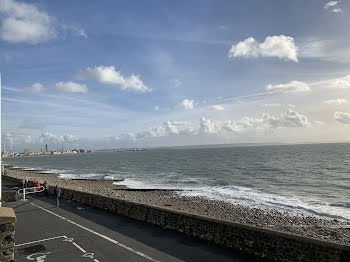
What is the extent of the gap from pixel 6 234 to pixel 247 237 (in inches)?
258

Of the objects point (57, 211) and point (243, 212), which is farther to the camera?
point (243, 212)

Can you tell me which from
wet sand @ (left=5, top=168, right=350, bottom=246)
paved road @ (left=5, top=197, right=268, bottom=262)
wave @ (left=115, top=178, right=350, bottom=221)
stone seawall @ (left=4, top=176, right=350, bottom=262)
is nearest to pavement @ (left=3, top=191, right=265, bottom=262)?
paved road @ (left=5, top=197, right=268, bottom=262)

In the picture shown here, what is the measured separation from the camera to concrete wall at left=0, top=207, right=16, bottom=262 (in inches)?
274

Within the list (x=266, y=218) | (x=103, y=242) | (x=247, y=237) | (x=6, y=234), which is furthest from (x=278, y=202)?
(x=6, y=234)

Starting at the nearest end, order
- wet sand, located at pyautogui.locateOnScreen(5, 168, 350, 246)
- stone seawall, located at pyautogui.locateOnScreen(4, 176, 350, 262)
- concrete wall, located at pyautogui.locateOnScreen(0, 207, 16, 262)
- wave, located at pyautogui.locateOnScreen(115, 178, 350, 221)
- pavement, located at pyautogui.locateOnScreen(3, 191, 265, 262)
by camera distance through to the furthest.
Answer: stone seawall, located at pyautogui.locateOnScreen(4, 176, 350, 262), concrete wall, located at pyautogui.locateOnScreen(0, 207, 16, 262), pavement, located at pyautogui.locateOnScreen(3, 191, 265, 262), wet sand, located at pyautogui.locateOnScreen(5, 168, 350, 246), wave, located at pyautogui.locateOnScreen(115, 178, 350, 221)

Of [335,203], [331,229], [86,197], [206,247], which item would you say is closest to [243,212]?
[331,229]

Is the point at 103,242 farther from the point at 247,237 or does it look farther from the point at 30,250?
the point at 247,237

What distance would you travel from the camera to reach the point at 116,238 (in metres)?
9.97

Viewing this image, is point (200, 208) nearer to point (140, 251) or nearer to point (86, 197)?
point (86, 197)

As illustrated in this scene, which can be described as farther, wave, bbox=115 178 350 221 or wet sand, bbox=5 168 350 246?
wave, bbox=115 178 350 221

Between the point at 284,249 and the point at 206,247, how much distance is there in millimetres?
2474

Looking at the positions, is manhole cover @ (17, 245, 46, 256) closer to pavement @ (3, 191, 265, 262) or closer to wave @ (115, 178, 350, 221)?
pavement @ (3, 191, 265, 262)

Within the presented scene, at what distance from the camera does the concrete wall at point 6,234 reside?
6949 mm

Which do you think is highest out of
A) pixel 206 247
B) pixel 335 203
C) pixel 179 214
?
pixel 179 214
